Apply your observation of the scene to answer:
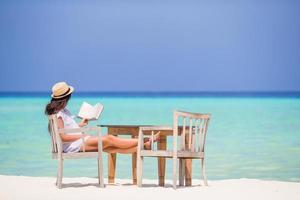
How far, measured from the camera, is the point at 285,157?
51.2 ft

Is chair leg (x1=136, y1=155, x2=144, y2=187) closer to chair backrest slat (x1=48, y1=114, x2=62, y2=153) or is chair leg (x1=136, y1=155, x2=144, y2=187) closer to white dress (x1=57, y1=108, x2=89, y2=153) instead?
white dress (x1=57, y1=108, x2=89, y2=153)

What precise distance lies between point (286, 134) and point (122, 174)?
9470mm

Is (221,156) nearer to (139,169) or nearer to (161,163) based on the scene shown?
(161,163)

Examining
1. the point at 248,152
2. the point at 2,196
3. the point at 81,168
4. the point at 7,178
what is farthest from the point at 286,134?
the point at 2,196

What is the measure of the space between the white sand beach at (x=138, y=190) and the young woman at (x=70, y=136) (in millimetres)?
350

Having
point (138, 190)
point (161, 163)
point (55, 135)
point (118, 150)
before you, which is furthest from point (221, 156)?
point (55, 135)

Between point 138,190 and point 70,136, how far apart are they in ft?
2.47

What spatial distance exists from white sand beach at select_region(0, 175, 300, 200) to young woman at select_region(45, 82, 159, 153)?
1.15ft

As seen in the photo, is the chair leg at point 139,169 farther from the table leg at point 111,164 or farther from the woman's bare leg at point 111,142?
the table leg at point 111,164

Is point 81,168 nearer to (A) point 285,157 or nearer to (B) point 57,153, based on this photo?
(A) point 285,157

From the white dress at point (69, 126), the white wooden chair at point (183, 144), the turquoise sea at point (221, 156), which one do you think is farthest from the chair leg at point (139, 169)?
the turquoise sea at point (221, 156)

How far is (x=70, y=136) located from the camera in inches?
348

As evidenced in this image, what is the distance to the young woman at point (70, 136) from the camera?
29.0ft

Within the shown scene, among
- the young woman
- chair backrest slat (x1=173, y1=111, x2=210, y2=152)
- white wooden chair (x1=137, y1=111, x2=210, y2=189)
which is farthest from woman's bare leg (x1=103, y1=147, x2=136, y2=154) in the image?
chair backrest slat (x1=173, y1=111, x2=210, y2=152)
